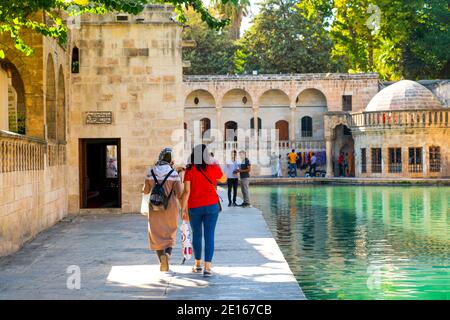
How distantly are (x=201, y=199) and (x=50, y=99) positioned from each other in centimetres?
849

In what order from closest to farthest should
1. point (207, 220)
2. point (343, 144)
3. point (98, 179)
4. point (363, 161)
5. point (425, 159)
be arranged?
point (207, 220) → point (98, 179) → point (425, 159) → point (363, 161) → point (343, 144)

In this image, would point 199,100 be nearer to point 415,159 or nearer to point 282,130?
point 282,130

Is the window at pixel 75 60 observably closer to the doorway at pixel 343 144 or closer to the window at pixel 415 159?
the window at pixel 415 159

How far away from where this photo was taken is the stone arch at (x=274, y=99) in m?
54.0

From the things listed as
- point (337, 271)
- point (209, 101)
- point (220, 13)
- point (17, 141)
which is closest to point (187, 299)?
point (337, 271)

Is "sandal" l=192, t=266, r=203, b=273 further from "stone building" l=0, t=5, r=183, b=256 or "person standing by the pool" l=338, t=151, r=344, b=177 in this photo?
"person standing by the pool" l=338, t=151, r=344, b=177

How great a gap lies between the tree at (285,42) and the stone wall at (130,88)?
3771 centimetres

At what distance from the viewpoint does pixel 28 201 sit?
1373 centimetres

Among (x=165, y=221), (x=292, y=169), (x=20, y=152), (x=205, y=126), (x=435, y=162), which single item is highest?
(x=205, y=126)

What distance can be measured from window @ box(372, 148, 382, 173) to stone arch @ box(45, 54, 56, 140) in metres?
28.7

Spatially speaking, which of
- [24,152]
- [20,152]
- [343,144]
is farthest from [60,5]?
[343,144]

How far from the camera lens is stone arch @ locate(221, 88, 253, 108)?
177 feet

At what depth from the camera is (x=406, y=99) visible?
43.1 metres

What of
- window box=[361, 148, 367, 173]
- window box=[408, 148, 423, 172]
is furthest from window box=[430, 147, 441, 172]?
window box=[361, 148, 367, 173]
